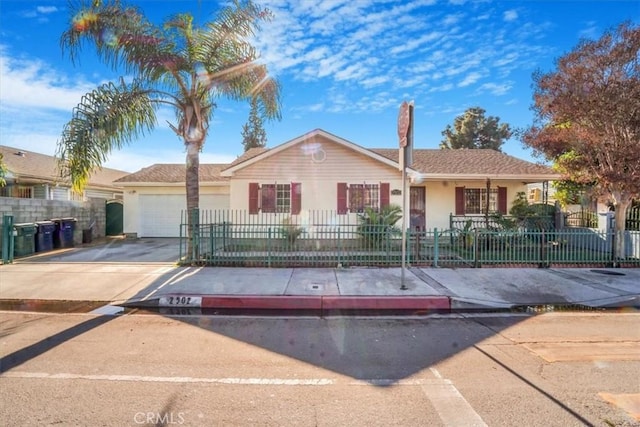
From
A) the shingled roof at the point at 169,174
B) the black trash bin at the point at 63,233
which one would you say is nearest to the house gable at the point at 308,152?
the shingled roof at the point at 169,174

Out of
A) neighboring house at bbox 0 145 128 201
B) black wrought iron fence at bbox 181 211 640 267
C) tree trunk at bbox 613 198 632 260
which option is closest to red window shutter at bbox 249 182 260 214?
black wrought iron fence at bbox 181 211 640 267

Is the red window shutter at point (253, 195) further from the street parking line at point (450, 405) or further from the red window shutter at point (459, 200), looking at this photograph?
the street parking line at point (450, 405)

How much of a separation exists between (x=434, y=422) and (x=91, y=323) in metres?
5.20

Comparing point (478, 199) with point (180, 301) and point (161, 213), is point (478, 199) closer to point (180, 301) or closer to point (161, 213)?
point (180, 301)

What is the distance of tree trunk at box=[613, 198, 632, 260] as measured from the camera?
9.45m

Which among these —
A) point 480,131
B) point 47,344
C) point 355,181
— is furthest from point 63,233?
point 480,131

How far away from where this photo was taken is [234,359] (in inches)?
158

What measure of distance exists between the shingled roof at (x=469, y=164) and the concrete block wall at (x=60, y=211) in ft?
44.4

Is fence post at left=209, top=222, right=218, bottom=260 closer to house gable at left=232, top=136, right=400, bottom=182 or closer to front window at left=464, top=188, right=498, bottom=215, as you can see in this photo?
house gable at left=232, top=136, right=400, bottom=182

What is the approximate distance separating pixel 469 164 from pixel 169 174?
48.7ft

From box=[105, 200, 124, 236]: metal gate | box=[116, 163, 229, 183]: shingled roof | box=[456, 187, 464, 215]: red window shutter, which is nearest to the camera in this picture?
box=[456, 187, 464, 215]: red window shutter

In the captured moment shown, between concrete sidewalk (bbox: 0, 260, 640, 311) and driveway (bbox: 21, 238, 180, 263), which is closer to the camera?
concrete sidewalk (bbox: 0, 260, 640, 311)

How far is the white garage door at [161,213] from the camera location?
16.6 meters

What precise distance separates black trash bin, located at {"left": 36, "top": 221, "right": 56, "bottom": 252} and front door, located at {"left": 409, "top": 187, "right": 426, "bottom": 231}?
1439 cm
